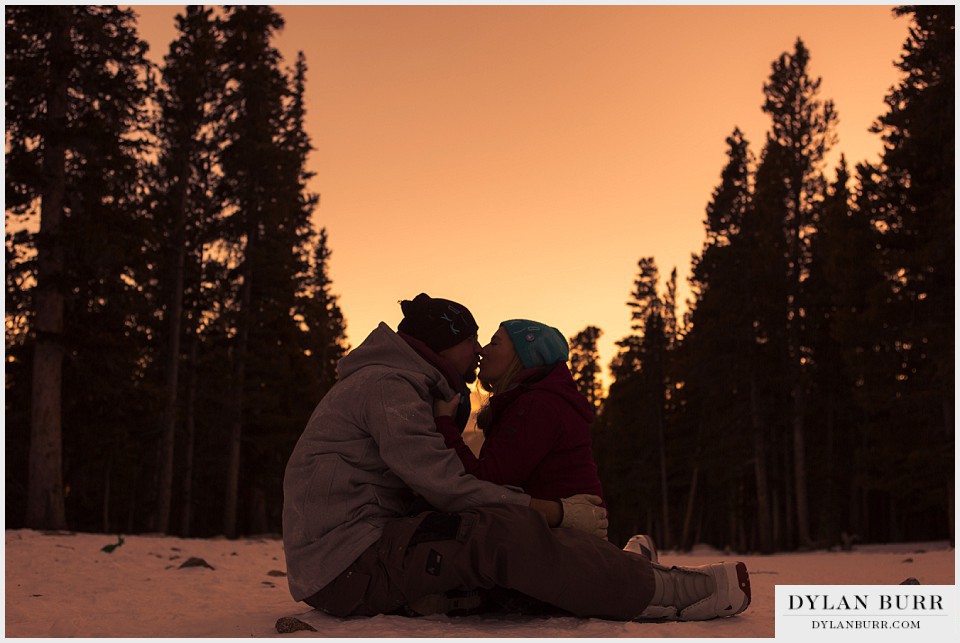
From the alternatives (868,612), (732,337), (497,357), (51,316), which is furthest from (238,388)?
(868,612)

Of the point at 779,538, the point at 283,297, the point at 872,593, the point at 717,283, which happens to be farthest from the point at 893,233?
the point at 872,593

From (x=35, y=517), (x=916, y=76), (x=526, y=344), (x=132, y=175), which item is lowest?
(x=35, y=517)

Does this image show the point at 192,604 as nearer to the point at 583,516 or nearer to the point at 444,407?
the point at 444,407

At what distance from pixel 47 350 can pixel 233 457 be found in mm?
12658

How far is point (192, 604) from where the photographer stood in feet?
20.3

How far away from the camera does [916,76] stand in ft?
79.2

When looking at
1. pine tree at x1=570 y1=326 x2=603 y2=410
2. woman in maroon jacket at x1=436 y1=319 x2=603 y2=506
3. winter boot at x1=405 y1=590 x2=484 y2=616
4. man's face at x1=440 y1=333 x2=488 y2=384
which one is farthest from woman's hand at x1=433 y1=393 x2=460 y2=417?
pine tree at x1=570 y1=326 x2=603 y2=410

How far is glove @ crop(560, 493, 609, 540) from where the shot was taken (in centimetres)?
467

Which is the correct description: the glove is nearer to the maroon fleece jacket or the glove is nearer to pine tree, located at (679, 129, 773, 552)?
the maroon fleece jacket

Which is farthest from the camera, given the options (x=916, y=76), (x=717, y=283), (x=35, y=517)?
(x=717, y=283)

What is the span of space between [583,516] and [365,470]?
1.15 meters

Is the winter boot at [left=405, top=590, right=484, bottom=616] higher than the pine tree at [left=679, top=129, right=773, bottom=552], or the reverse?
the pine tree at [left=679, top=129, right=773, bottom=552]

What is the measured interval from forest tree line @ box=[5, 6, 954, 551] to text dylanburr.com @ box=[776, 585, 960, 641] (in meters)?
14.6

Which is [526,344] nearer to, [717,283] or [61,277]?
[61,277]
